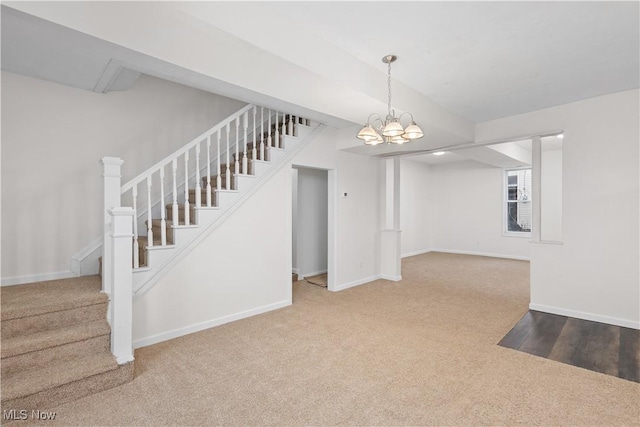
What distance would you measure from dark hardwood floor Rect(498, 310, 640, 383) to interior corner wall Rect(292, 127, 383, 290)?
250 cm

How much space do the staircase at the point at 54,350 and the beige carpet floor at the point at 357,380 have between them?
0.12m

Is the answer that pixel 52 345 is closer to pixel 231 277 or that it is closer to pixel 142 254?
pixel 142 254

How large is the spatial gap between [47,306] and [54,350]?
356 millimetres

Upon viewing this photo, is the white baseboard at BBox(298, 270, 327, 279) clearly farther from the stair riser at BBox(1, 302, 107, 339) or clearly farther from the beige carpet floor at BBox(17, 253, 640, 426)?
the stair riser at BBox(1, 302, 107, 339)

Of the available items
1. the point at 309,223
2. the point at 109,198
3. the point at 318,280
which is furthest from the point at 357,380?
the point at 309,223

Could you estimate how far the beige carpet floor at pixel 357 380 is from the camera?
2.05 meters

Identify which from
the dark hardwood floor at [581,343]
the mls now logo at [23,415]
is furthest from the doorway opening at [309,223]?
the mls now logo at [23,415]

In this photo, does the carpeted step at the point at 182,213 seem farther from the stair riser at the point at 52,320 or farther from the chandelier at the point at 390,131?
the chandelier at the point at 390,131

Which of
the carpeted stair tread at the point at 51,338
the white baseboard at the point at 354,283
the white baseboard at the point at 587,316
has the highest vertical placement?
the carpeted stair tread at the point at 51,338

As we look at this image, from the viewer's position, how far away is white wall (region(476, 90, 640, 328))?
359 centimetres

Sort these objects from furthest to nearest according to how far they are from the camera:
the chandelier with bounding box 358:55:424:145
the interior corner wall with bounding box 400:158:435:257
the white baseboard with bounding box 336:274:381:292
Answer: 1. the interior corner wall with bounding box 400:158:435:257
2. the white baseboard with bounding box 336:274:381:292
3. the chandelier with bounding box 358:55:424:145

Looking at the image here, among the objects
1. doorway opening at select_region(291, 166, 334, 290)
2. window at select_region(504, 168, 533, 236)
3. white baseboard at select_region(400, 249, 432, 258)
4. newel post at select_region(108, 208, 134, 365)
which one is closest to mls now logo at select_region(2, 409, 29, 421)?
newel post at select_region(108, 208, 134, 365)

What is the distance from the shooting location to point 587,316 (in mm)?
3832

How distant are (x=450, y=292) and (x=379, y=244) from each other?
58.4 inches
